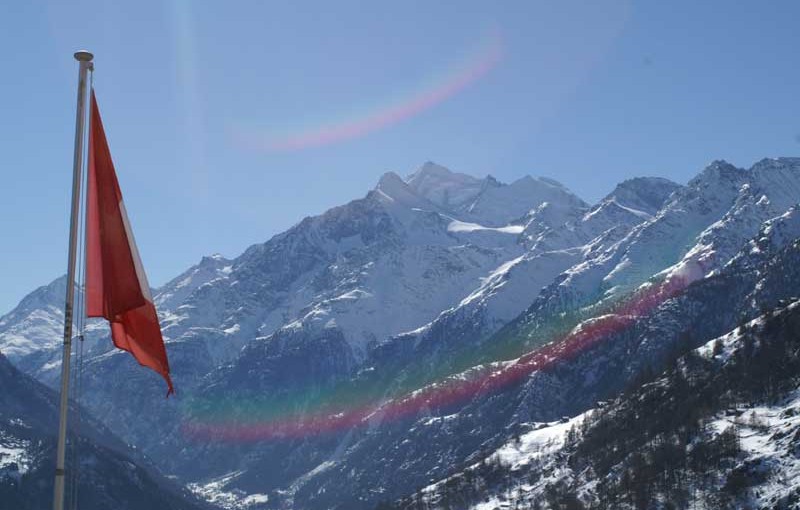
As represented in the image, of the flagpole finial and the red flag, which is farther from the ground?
the flagpole finial

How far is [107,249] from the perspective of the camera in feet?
118

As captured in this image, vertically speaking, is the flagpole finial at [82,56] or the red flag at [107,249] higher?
the flagpole finial at [82,56]

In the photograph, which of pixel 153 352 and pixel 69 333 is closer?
pixel 69 333

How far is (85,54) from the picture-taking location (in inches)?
1362

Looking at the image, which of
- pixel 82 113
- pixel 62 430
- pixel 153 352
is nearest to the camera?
pixel 62 430

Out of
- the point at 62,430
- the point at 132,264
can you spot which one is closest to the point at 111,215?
the point at 132,264

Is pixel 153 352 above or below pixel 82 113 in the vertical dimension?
below

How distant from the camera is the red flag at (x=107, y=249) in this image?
35656mm

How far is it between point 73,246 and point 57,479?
7.70 meters

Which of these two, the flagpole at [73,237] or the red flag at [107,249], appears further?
the red flag at [107,249]

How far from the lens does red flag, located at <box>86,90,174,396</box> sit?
1404 inches

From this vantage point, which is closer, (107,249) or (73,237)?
(73,237)

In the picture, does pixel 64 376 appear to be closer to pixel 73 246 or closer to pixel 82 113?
pixel 73 246

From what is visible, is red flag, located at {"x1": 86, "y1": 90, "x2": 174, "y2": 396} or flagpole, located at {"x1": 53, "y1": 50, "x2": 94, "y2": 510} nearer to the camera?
flagpole, located at {"x1": 53, "y1": 50, "x2": 94, "y2": 510}
